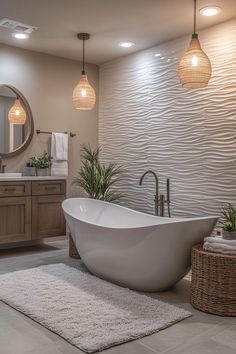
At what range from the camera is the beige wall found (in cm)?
467

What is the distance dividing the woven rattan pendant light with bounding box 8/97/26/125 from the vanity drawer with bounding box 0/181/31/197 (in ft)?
3.03

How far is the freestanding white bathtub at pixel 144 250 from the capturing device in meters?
2.83

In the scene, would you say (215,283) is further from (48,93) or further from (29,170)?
(48,93)

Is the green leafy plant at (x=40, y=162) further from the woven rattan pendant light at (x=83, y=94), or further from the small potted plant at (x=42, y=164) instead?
the woven rattan pendant light at (x=83, y=94)

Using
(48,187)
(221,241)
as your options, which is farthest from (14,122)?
(221,241)

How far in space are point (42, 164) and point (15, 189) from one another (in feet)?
2.07

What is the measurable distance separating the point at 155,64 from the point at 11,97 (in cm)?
187

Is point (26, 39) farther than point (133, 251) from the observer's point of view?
Yes

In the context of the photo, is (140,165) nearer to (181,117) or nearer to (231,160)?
(181,117)

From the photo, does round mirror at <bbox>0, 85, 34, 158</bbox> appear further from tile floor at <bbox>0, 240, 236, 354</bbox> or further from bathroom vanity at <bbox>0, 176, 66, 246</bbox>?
tile floor at <bbox>0, 240, 236, 354</bbox>

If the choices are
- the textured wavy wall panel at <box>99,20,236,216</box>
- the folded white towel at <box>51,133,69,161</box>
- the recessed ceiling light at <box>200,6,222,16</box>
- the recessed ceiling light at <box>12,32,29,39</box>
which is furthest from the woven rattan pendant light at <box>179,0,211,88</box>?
the folded white towel at <box>51,133,69,161</box>

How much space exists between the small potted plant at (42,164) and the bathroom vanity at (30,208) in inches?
10.0

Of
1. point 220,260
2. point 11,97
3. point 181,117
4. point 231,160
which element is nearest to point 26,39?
point 11,97

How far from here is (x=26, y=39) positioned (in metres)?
4.36
